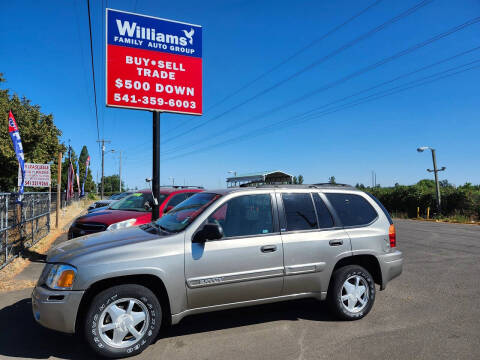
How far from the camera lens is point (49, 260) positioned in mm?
3680

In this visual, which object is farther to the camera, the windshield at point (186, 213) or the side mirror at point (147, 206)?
the side mirror at point (147, 206)

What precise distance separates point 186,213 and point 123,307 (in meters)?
1.32

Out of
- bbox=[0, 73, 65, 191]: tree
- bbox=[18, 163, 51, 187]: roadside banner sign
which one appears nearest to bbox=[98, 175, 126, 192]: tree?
bbox=[0, 73, 65, 191]: tree

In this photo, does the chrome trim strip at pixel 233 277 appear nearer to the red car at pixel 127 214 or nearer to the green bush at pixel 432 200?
the red car at pixel 127 214

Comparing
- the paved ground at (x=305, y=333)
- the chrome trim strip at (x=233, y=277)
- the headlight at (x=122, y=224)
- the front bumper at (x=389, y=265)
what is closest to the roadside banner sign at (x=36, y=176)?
the headlight at (x=122, y=224)

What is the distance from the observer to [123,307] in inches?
137

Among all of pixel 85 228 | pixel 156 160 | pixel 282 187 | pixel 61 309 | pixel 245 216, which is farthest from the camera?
pixel 156 160

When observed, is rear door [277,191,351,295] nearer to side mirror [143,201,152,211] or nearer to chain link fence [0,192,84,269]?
side mirror [143,201,152,211]

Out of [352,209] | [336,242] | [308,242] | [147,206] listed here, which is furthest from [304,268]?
[147,206]

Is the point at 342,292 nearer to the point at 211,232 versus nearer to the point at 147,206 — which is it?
the point at 211,232

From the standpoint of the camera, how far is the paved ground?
3.52 m

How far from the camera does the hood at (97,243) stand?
11.7 ft

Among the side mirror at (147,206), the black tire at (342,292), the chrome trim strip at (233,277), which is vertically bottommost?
the black tire at (342,292)

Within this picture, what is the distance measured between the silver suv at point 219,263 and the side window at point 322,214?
15 millimetres
